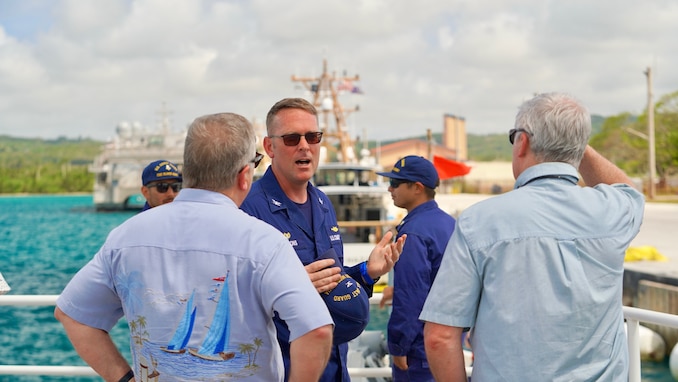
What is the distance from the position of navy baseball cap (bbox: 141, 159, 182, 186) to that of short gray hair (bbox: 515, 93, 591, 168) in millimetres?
3057

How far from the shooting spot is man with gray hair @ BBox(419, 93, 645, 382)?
6.08 feet

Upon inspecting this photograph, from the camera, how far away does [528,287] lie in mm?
1847

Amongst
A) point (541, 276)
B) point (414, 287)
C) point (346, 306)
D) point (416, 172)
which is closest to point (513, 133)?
point (541, 276)

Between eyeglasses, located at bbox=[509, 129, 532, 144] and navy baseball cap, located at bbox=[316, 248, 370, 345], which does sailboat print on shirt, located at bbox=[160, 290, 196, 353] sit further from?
eyeglasses, located at bbox=[509, 129, 532, 144]

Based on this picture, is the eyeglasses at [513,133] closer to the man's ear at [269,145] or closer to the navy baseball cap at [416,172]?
the man's ear at [269,145]

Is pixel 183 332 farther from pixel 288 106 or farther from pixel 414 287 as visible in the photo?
pixel 414 287

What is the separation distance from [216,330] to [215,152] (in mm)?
533

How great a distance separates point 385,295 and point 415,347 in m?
0.36

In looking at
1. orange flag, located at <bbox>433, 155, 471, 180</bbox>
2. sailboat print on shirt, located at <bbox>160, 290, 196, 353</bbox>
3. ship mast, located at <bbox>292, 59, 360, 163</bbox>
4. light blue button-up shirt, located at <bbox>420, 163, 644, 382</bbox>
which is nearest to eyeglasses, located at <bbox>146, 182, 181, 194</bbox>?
sailboat print on shirt, located at <bbox>160, 290, 196, 353</bbox>

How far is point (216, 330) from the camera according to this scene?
5.83 feet

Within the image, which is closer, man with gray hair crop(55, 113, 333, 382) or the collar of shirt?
man with gray hair crop(55, 113, 333, 382)

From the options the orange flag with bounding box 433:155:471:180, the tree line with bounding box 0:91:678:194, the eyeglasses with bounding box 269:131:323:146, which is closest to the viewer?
the eyeglasses with bounding box 269:131:323:146

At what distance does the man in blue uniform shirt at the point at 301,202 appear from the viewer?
8.63ft

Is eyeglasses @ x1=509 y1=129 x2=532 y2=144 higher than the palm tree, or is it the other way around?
eyeglasses @ x1=509 y1=129 x2=532 y2=144
